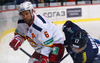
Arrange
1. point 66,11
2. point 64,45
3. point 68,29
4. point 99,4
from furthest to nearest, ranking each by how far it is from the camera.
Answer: point 99,4, point 66,11, point 64,45, point 68,29

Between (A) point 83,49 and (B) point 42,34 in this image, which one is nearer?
(A) point 83,49

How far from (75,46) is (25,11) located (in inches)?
26.6

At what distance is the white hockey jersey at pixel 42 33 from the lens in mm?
Answer: 2164

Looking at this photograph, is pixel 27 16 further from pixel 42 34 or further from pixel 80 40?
pixel 80 40

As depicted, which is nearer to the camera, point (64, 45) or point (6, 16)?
point (64, 45)

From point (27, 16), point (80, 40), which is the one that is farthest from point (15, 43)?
point (80, 40)

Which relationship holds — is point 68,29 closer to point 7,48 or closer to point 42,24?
point 42,24

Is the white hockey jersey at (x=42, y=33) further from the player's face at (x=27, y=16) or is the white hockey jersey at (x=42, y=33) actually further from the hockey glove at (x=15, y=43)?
the hockey glove at (x=15, y=43)

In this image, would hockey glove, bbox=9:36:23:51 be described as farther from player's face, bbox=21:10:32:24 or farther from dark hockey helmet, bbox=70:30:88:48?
dark hockey helmet, bbox=70:30:88:48

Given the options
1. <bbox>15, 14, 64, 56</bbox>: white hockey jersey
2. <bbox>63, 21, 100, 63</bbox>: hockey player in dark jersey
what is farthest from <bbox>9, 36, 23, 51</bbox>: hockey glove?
<bbox>63, 21, 100, 63</bbox>: hockey player in dark jersey

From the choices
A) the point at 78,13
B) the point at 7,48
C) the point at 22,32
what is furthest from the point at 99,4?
the point at 22,32

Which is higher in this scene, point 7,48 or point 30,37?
point 30,37

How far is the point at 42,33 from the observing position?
216 centimetres

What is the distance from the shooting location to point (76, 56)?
1.93 meters
